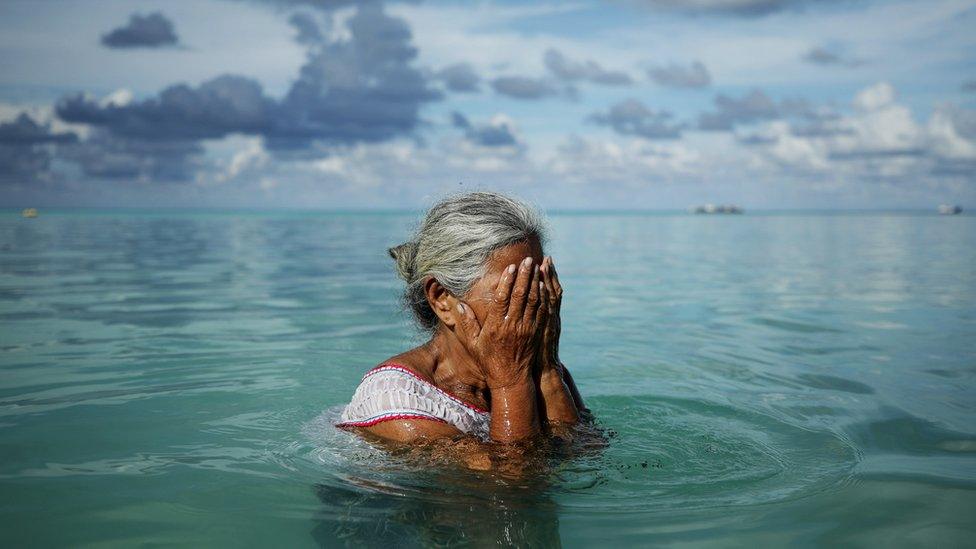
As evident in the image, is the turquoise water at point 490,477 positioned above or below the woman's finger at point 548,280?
below

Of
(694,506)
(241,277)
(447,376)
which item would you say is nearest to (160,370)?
(447,376)

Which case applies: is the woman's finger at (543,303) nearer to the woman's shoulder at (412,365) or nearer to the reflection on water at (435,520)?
the woman's shoulder at (412,365)

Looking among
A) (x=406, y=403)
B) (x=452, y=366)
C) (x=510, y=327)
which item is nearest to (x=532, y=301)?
(x=510, y=327)

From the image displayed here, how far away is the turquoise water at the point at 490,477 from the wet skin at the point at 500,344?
306 millimetres

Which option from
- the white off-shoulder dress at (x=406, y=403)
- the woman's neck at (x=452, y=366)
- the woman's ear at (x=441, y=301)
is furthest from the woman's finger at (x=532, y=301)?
the white off-shoulder dress at (x=406, y=403)

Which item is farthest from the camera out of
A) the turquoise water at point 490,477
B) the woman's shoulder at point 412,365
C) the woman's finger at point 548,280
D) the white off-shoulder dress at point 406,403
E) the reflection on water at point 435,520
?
the woman's shoulder at point 412,365

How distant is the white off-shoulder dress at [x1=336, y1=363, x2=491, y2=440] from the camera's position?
3982 mm

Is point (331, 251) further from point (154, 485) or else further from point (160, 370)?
point (154, 485)

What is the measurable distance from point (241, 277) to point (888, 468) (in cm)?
1481

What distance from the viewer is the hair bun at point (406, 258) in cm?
418

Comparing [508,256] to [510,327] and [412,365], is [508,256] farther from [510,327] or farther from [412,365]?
[412,365]

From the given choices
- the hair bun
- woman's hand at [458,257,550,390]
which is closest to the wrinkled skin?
woman's hand at [458,257,550,390]

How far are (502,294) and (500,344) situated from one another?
0.29 meters

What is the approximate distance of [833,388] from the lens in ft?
23.3
